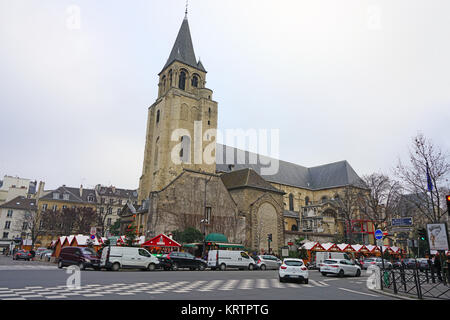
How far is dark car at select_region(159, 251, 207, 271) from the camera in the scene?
2377 centimetres

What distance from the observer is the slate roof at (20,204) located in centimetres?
6374

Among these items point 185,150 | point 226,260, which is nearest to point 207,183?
point 185,150

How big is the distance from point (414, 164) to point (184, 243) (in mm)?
23153

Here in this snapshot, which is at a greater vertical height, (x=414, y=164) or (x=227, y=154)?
(x=227, y=154)

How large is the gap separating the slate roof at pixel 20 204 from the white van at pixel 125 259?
5351cm

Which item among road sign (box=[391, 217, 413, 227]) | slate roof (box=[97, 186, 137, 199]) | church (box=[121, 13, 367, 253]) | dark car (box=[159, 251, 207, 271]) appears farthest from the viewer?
slate roof (box=[97, 186, 137, 199])

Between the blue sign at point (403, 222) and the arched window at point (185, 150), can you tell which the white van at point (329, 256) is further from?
the arched window at point (185, 150)

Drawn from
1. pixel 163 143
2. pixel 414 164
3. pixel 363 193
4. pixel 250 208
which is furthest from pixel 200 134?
pixel 414 164

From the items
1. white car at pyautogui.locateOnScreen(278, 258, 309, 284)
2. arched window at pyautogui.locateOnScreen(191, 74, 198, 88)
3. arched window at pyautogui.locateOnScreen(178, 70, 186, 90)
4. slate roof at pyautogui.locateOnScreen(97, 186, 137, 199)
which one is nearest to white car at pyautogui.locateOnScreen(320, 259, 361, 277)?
white car at pyautogui.locateOnScreen(278, 258, 309, 284)

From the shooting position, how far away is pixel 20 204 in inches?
2579

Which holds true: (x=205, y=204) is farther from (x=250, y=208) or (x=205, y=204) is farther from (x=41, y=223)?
(x=41, y=223)

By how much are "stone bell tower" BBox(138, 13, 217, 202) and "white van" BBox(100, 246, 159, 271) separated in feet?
81.8

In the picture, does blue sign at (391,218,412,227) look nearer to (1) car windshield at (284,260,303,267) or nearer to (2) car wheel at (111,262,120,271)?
(1) car windshield at (284,260,303,267)

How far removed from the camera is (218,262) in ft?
85.9
